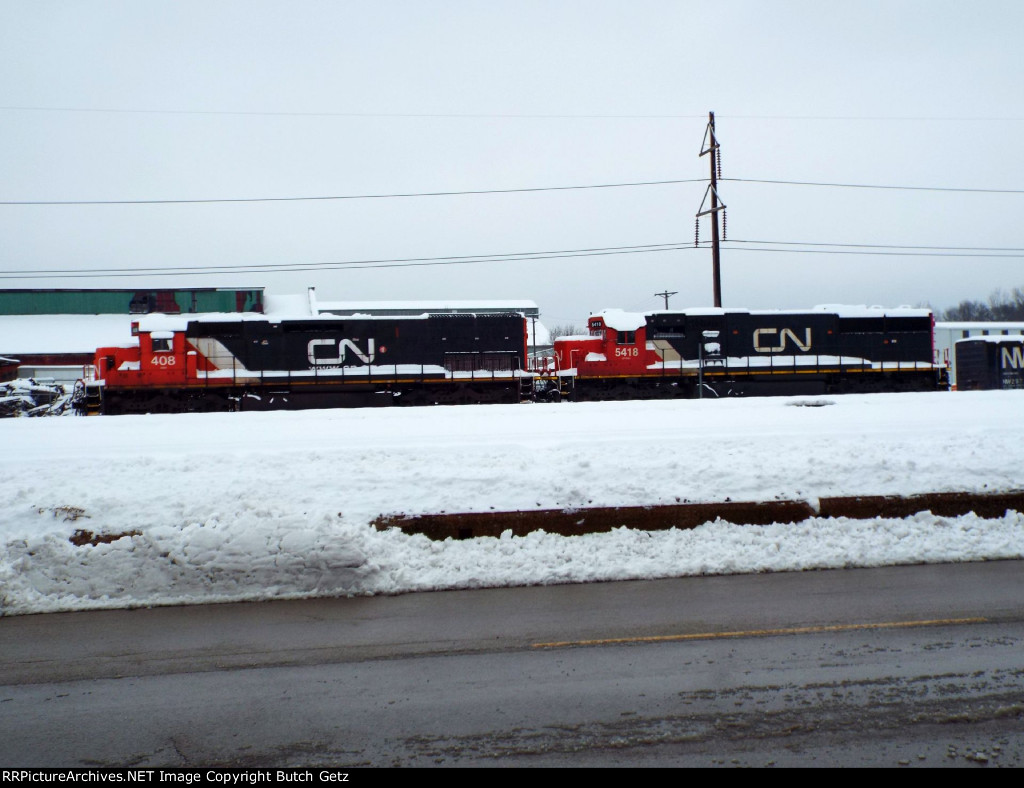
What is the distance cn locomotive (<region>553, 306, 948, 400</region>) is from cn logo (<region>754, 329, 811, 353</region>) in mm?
37

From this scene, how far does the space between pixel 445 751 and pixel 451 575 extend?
10.6 ft

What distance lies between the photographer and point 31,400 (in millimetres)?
29844

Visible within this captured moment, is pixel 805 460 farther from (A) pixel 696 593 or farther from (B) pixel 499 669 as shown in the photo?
(B) pixel 499 669

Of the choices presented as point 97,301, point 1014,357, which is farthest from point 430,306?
point 1014,357

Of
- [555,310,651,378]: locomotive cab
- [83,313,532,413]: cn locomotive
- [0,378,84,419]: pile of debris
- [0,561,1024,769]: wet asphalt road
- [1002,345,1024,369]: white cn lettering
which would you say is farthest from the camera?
[1002,345,1024,369]: white cn lettering

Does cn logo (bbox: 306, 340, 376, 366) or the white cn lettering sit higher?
cn logo (bbox: 306, 340, 376, 366)

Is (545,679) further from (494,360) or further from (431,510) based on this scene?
(494,360)

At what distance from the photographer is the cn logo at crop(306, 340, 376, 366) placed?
1029 inches

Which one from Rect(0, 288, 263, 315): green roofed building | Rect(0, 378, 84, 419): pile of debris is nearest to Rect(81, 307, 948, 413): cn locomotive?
Rect(0, 378, 84, 419): pile of debris

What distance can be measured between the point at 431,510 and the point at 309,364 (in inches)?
762

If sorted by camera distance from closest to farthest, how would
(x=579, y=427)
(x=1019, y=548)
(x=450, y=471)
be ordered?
(x=1019, y=548), (x=450, y=471), (x=579, y=427)

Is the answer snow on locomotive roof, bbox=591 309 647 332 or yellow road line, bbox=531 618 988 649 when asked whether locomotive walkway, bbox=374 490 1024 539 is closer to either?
yellow road line, bbox=531 618 988 649

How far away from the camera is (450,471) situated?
8.71 m

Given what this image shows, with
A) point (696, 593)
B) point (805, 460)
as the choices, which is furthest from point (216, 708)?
point (805, 460)
